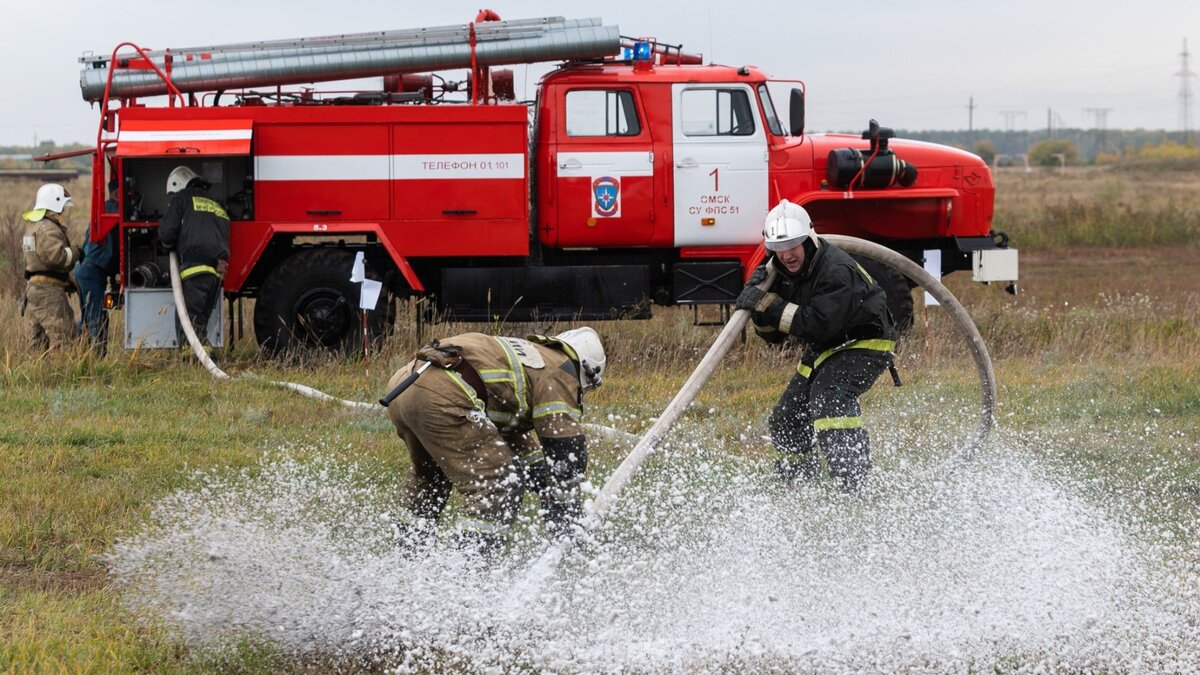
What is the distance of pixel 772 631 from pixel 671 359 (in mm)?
6168

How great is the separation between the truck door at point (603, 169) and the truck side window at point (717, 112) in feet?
1.43

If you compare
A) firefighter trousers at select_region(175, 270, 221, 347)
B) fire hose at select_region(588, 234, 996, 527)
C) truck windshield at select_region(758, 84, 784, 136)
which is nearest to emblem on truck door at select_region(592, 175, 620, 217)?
truck windshield at select_region(758, 84, 784, 136)

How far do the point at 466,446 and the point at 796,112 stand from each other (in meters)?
6.53

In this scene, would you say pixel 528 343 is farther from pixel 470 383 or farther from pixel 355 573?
pixel 355 573

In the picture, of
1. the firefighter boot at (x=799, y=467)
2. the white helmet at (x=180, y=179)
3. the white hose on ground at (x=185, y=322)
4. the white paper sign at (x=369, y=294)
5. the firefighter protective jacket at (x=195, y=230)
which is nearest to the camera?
the firefighter boot at (x=799, y=467)

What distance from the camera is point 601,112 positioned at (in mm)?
11305

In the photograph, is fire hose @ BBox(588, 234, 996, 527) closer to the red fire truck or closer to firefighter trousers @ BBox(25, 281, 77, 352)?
the red fire truck

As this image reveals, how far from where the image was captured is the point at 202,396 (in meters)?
9.77

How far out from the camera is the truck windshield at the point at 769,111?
1138 cm

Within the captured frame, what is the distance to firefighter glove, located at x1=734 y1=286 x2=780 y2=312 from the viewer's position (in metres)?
6.72

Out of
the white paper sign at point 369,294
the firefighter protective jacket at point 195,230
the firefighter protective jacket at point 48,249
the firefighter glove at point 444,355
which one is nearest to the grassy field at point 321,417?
the white paper sign at point 369,294

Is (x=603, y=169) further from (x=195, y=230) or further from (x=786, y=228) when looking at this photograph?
(x=786, y=228)

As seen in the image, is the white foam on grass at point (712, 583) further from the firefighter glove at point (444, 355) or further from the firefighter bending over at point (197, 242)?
the firefighter bending over at point (197, 242)

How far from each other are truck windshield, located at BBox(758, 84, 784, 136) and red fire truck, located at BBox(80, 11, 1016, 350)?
0.07 feet
